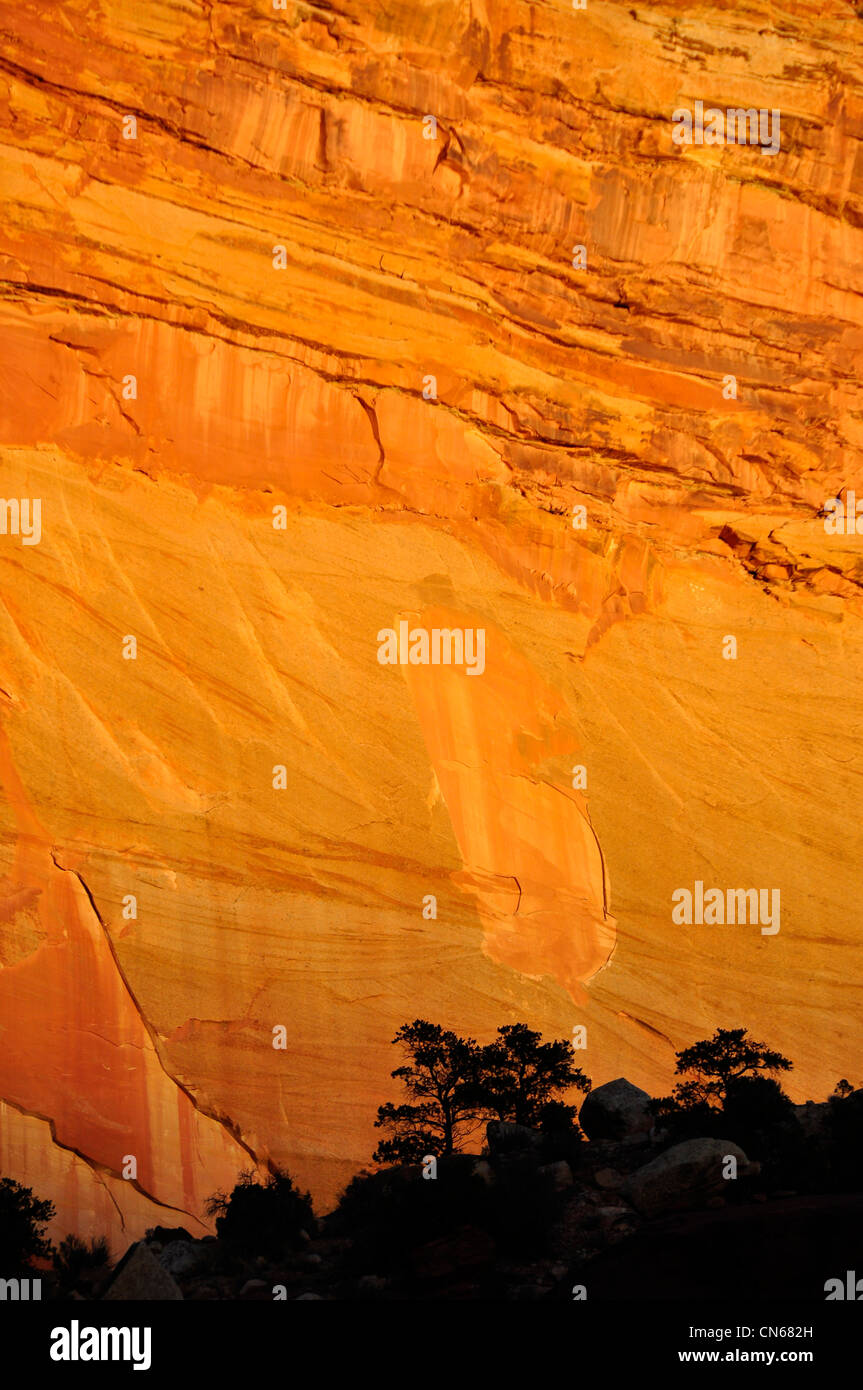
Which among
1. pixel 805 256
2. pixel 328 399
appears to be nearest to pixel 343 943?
pixel 328 399

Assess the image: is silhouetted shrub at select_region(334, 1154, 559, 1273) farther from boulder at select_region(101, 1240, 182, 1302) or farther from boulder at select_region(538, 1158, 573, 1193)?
boulder at select_region(101, 1240, 182, 1302)

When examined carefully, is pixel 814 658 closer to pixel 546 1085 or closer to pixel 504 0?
pixel 546 1085

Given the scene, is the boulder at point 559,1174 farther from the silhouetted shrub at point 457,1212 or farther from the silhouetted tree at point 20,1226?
the silhouetted tree at point 20,1226

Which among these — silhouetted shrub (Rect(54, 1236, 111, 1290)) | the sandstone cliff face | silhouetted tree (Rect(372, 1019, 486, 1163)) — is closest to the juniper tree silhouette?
silhouetted tree (Rect(372, 1019, 486, 1163))

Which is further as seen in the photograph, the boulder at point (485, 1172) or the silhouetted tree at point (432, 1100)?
the silhouetted tree at point (432, 1100)

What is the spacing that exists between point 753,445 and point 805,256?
2.89m

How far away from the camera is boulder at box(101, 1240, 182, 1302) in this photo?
433 inches

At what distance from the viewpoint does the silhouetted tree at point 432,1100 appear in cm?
1416

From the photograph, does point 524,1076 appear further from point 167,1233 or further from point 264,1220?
point 167,1233

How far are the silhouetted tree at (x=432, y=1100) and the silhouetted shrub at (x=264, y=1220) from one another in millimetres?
1016

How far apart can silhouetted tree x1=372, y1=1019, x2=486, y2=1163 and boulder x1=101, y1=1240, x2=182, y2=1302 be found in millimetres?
3112

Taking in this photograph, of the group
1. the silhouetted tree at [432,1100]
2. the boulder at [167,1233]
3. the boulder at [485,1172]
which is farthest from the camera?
the silhouetted tree at [432,1100]

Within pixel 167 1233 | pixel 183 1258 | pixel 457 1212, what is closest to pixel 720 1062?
pixel 457 1212

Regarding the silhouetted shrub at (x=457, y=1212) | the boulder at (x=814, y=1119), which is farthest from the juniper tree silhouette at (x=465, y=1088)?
the boulder at (x=814, y=1119)
